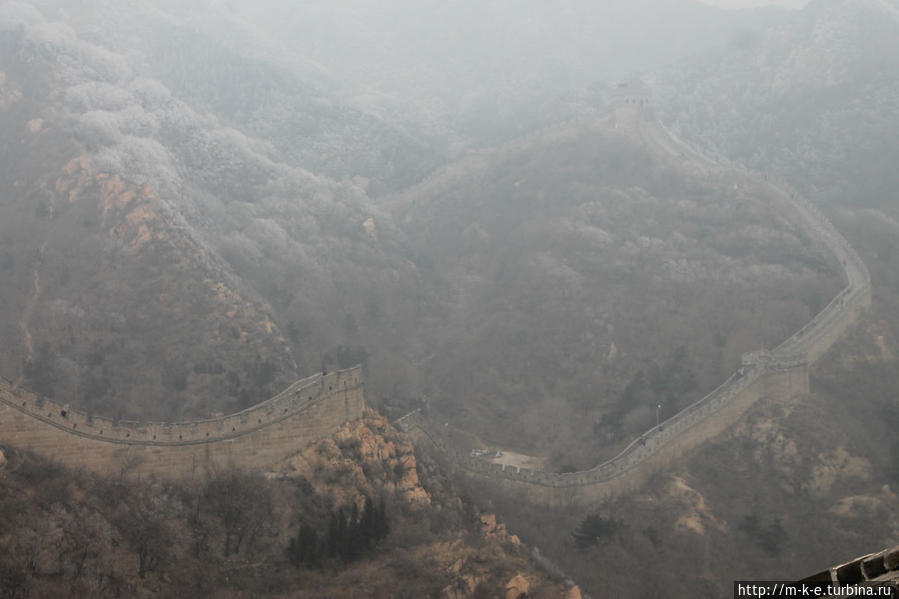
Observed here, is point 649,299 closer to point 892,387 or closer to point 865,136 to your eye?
point 892,387

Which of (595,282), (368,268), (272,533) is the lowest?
(272,533)

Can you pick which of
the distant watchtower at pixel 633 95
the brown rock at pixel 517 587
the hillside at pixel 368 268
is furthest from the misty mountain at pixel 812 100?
the brown rock at pixel 517 587

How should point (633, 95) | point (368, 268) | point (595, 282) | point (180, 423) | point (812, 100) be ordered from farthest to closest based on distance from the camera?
point (812, 100)
point (633, 95)
point (368, 268)
point (595, 282)
point (180, 423)

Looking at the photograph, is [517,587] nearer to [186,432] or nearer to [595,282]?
[186,432]

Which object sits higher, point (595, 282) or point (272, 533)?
point (595, 282)

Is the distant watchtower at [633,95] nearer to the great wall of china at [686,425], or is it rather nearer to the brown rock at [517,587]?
the great wall of china at [686,425]

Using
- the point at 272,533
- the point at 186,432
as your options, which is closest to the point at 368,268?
the point at 186,432

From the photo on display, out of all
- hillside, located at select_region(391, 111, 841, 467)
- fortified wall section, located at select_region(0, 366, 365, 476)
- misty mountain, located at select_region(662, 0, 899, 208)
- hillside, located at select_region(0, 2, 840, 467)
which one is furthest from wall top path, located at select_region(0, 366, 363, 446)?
misty mountain, located at select_region(662, 0, 899, 208)

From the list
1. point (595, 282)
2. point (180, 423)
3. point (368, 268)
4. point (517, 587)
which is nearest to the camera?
point (517, 587)
